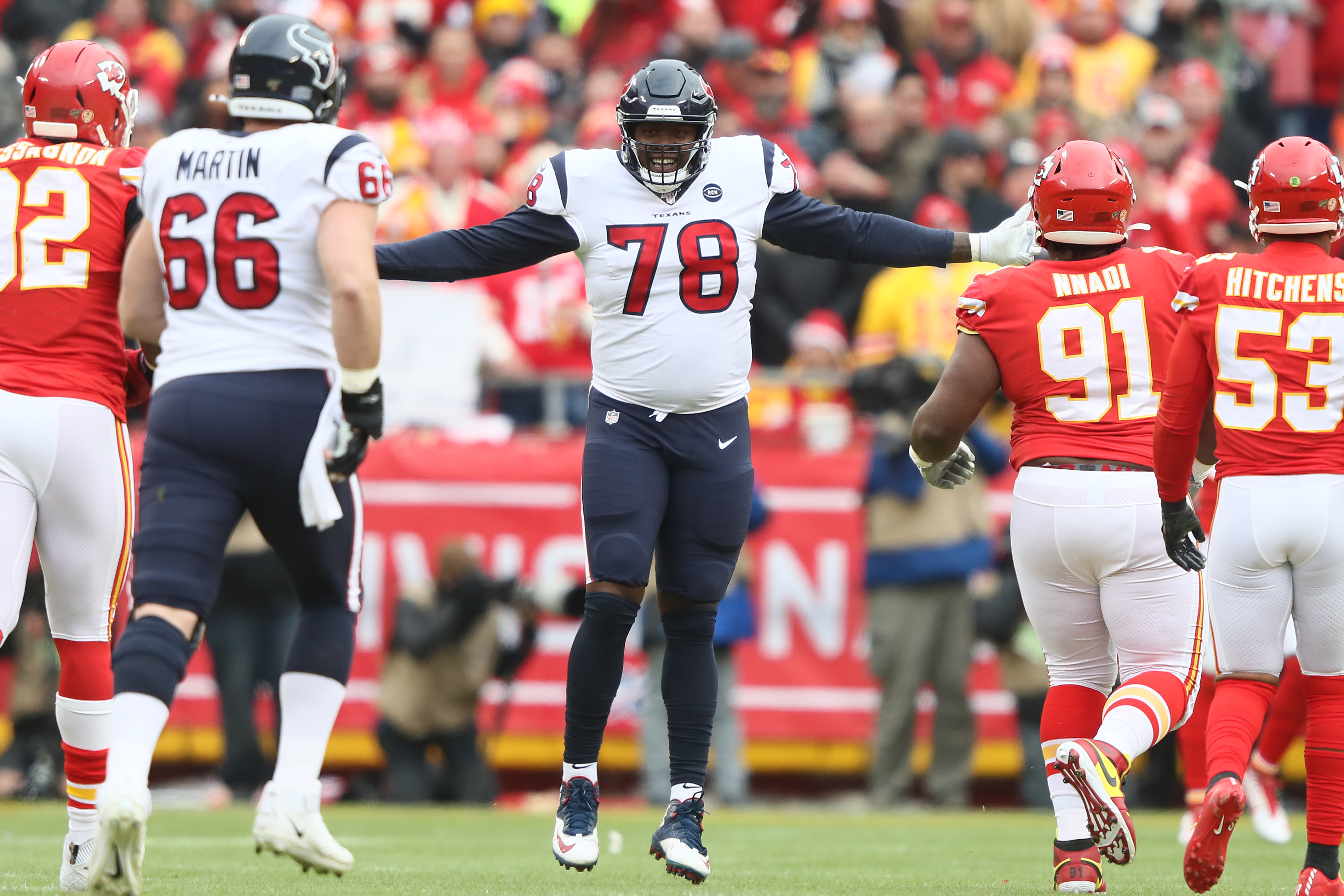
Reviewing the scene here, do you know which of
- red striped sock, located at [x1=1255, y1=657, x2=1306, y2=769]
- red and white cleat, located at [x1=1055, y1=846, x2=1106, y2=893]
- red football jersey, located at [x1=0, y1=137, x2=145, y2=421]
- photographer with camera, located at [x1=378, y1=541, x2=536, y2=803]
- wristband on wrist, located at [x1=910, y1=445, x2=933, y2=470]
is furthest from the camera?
photographer with camera, located at [x1=378, y1=541, x2=536, y2=803]

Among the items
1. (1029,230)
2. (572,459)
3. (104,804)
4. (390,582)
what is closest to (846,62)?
(572,459)

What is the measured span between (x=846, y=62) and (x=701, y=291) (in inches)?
337

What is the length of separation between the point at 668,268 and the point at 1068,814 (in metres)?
2.10

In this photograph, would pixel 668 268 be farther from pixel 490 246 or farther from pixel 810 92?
pixel 810 92

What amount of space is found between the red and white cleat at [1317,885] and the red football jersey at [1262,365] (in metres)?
1.13

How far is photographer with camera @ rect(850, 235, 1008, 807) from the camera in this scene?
1036 centimetres

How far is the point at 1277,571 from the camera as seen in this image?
17.7 ft

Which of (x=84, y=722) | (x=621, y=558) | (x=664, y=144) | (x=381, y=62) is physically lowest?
(x=84, y=722)

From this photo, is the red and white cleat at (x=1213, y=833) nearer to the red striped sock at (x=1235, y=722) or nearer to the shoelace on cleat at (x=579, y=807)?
the red striped sock at (x=1235, y=722)

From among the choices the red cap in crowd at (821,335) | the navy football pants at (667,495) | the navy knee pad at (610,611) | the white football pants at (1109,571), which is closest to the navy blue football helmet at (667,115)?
the navy football pants at (667,495)

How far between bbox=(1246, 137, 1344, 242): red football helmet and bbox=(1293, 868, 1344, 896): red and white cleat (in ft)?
6.09

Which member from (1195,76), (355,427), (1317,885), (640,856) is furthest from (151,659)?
(1195,76)

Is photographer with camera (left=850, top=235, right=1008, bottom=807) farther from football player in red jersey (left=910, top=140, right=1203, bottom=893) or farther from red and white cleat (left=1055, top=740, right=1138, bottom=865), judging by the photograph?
red and white cleat (left=1055, top=740, right=1138, bottom=865)

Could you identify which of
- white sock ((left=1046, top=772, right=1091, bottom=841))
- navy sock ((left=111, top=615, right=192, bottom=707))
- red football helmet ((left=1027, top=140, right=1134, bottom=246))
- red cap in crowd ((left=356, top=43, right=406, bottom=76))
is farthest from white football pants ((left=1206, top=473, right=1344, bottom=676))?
red cap in crowd ((left=356, top=43, right=406, bottom=76))
